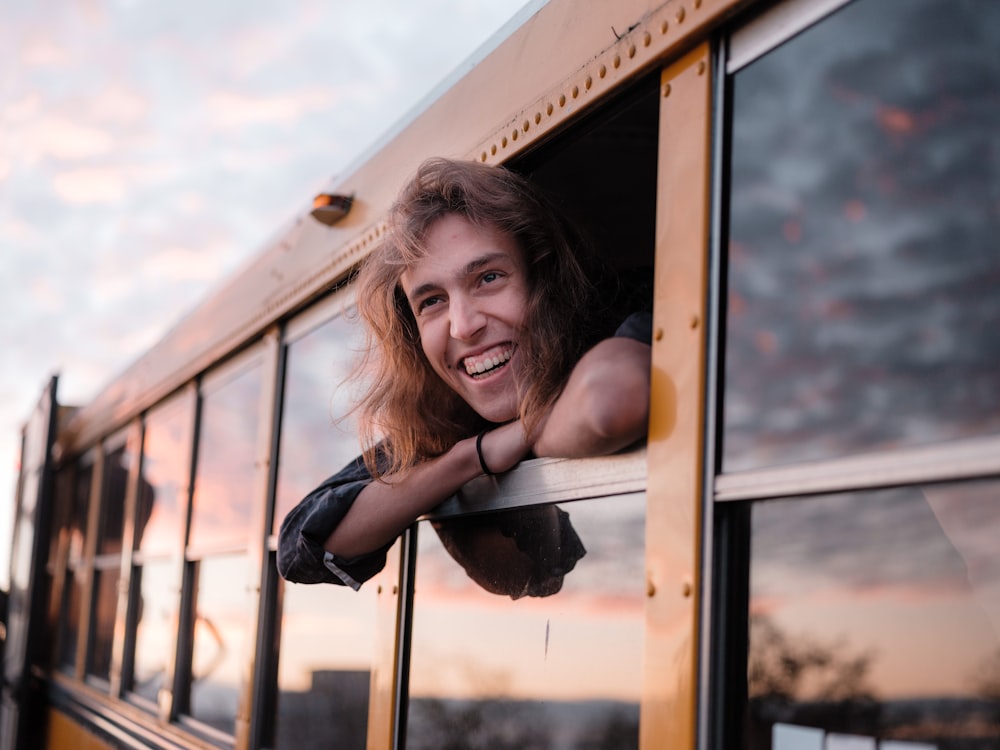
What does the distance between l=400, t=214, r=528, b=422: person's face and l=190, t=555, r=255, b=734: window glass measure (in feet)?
4.60

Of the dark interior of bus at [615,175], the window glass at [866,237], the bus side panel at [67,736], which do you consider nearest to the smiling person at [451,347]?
the dark interior of bus at [615,175]

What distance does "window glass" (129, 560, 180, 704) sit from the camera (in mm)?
4234

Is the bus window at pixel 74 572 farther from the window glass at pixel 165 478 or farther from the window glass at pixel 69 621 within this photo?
the window glass at pixel 165 478

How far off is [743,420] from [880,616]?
32 centimetres

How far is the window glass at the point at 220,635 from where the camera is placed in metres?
3.36

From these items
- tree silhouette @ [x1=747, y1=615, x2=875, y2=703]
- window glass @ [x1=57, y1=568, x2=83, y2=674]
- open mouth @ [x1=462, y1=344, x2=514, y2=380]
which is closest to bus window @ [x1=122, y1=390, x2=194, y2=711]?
window glass @ [x1=57, y1=568, x2=83, y2=674]

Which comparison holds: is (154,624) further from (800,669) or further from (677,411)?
(800,669)

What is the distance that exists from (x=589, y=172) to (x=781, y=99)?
1.07 m

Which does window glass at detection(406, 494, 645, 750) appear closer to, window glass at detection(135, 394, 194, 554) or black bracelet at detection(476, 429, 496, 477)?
black bracelet at detection(476, 429, 496, 477)

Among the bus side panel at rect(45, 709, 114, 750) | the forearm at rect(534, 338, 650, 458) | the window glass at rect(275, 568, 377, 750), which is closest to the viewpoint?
the forearm at rect(534, 338, 650, 458)

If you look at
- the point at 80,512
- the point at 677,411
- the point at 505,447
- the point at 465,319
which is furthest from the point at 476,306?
the point at 80,512

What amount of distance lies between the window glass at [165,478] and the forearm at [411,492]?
2.20 m

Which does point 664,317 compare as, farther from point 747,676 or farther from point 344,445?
point 344,445

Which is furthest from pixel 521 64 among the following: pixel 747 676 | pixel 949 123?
pixel 747 676
